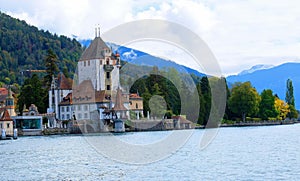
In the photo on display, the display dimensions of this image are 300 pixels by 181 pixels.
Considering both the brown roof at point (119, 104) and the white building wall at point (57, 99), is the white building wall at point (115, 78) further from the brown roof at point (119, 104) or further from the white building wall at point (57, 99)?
the white building wall at point (57, 99)

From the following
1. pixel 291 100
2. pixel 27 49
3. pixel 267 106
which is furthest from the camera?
pixel 27 49

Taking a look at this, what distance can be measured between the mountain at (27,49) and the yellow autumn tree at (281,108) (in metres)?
61.8

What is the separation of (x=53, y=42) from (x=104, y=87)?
94.3 m

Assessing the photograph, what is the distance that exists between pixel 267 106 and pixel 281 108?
362 inches

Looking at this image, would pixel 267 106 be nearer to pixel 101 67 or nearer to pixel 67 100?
pixel 101 67

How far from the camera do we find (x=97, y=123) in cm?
7956

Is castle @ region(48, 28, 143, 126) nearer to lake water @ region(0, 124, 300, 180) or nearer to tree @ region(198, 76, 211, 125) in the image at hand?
tree @ region(198, 76, 211, 125)

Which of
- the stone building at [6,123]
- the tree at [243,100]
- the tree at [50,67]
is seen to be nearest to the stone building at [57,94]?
the tree at [50,67]

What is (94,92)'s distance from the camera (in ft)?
278

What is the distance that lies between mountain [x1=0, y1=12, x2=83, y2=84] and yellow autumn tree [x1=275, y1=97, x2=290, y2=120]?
2434 inches

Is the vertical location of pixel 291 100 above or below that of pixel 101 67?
below

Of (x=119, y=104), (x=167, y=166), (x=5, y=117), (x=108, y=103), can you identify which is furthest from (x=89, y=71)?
(x=167, y=166)

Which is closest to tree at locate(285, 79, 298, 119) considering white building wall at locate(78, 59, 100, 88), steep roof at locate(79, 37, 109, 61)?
steep roof at locate(79, 37, 109, 61)

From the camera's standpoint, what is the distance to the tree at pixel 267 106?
341 ft
